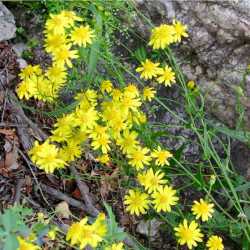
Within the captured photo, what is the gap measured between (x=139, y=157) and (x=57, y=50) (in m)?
0.50

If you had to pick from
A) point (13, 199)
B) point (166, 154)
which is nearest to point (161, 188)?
point (166, 154)

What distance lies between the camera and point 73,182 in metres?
2.37

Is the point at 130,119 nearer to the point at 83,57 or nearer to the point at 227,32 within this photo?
the point at 83,57

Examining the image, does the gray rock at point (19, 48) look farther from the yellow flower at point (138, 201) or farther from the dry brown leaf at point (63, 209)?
the yellow flower at point (138, 201)

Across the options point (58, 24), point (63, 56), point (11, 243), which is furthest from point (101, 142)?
point (11, 243)

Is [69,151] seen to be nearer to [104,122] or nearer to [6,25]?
[104,122]

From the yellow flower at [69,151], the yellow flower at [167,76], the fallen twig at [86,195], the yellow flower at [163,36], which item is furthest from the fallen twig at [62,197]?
the yellow flower at [163,36]

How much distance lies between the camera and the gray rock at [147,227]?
7.95ft

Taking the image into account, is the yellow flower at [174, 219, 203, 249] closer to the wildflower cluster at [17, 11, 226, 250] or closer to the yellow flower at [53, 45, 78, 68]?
the wildflower cluster at [17, 11, 226, 250]

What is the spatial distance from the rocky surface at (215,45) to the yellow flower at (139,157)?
1.66ft

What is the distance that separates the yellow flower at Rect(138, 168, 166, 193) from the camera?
6.61ft

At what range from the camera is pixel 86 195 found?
233 centimetres

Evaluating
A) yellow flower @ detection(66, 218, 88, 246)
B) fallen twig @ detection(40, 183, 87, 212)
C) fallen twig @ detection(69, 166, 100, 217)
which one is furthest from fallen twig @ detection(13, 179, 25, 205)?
yellow flower @ detection(66, 218, 88, 246)

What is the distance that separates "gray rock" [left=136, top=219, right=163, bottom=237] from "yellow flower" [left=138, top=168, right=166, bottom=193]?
41 cm
